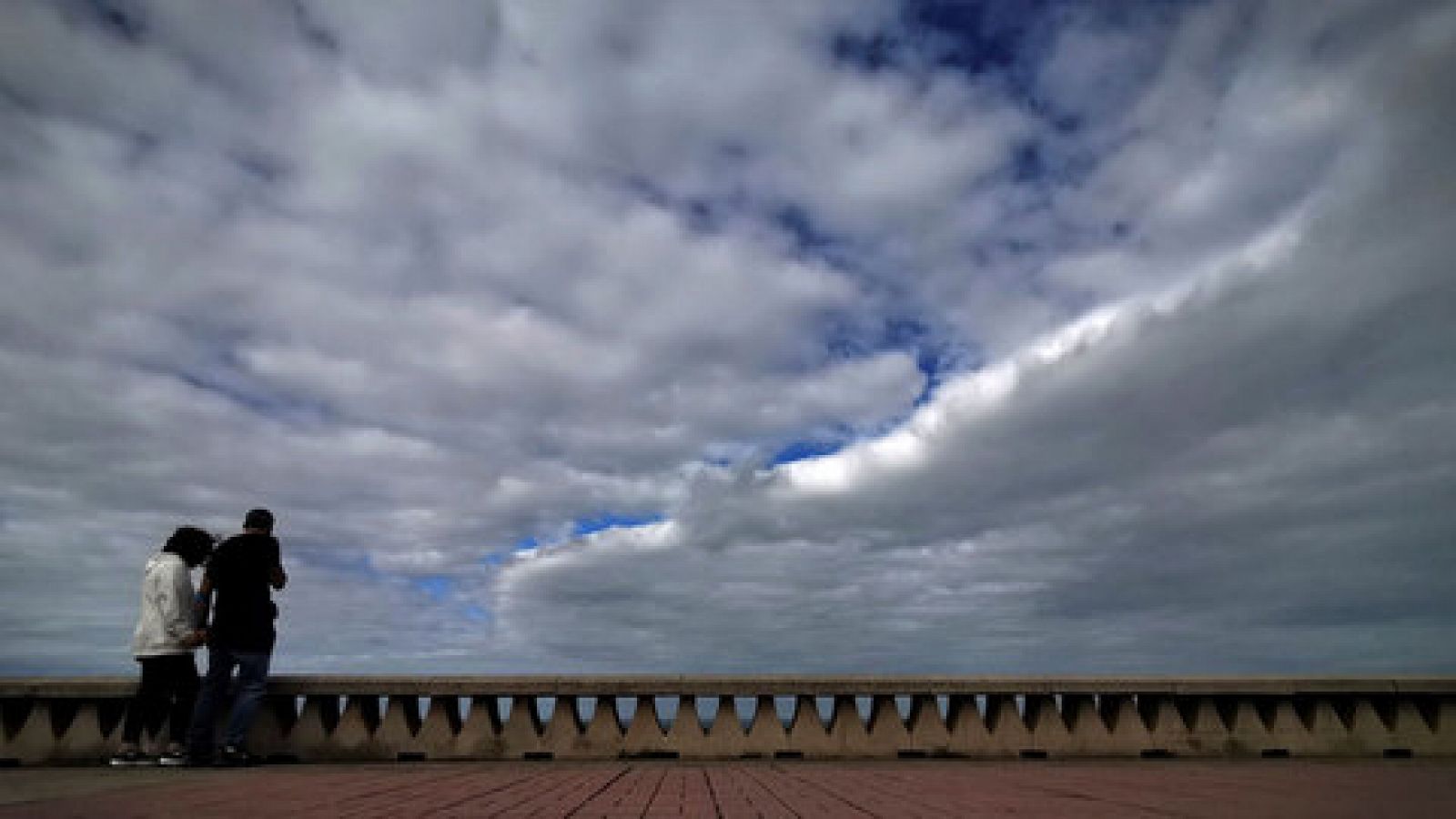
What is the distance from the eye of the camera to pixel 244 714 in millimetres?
7535

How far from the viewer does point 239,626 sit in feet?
24.9

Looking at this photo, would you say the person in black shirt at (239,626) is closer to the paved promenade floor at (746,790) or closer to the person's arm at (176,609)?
the person's arm at (176,609)

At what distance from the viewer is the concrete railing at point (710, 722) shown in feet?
27.0

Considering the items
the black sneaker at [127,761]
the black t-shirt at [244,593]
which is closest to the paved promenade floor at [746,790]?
the black sneaker at [127,761]

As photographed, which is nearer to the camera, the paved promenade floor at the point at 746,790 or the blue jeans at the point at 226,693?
the paved promenade floor at the point at 746,790

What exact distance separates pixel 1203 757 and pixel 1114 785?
3.99 meters

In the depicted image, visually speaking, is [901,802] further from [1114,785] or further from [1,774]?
[1,774]

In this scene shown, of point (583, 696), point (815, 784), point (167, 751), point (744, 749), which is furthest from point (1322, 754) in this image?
point (167, 751)

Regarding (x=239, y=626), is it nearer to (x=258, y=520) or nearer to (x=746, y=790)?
(x=258, y=520)

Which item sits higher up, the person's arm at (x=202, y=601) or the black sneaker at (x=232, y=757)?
the person's arm at (x=202, y=601)

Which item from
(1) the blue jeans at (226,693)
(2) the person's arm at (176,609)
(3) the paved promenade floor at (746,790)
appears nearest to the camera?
(3) the paved promenade floor at (746,790)

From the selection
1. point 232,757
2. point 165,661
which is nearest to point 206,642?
point 165,661

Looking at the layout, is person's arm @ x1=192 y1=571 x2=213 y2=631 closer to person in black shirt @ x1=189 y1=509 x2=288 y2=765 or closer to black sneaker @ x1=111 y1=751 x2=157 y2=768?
person in black shirt @ x1=189 y1=509 x2=288 y2=765

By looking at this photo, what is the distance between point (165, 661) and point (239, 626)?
2.24 feet
